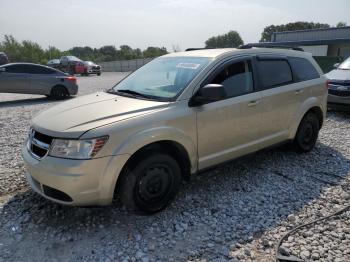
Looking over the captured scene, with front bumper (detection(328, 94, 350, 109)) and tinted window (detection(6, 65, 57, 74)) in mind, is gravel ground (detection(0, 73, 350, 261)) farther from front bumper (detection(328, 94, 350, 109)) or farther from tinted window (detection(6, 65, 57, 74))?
tinted window (detection(6, 65, 57, 74))

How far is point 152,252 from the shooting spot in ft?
10.6

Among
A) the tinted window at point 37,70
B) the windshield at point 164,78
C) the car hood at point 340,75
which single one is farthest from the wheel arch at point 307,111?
the tinted window at point 37,70

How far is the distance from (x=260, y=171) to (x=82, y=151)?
9.24 ft

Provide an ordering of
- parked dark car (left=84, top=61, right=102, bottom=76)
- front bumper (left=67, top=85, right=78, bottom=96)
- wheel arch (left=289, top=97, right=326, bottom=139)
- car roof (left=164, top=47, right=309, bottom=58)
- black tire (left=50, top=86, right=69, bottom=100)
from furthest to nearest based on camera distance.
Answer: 1. parked dark car (left=84, top=61, right=102, bottom=76)
2. front bumper (left=67, top=85, right=78, bottom=96)
3. black tire (left=50, top=86, right=69, bottom=100)
4. wheel arch (left=289, top=97, right=326, bottom=139)
5. car roof (left=164, top=47, right=309, bottom=58)

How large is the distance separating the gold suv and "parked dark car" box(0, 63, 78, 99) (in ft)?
31.1

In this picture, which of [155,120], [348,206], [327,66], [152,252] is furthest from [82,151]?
[327,66]

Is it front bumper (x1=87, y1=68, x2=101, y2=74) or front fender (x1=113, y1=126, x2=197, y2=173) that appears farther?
front bumper (x1=87, y1=68, x2=101, y2=74)

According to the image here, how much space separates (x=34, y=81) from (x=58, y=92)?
0.98m

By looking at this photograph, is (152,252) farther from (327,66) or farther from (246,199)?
(327,66)

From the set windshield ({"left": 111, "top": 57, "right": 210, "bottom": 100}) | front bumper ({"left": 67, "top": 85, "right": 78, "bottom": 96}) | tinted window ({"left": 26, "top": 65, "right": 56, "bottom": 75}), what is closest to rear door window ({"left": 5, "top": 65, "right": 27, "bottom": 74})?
tinted window ({"left": 26, "top": 65, "right": 56, "bottom": 75})

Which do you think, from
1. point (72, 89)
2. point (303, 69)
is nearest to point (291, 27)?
point (72, 89)

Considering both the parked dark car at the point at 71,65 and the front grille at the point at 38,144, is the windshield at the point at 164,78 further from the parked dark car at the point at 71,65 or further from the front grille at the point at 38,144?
the parked dark car at the point at 71,65

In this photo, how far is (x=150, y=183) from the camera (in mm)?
3697

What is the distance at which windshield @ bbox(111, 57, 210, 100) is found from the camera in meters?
4.10
